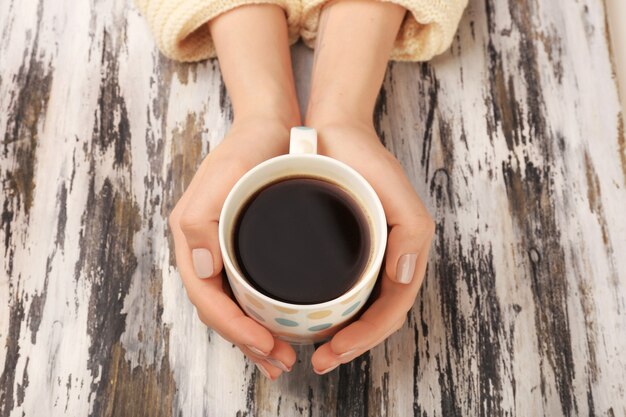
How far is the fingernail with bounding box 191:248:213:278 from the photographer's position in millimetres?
556

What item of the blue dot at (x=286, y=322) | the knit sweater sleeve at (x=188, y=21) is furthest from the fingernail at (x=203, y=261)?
the knit sweater sleeve at (x=188, y=21)

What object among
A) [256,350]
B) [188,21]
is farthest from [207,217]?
[188,21]

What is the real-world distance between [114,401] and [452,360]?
41 cm

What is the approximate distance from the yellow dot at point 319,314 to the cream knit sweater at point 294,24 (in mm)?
443

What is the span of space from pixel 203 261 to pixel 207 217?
0.04m

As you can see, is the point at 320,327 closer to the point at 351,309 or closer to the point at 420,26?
the point at 351,309

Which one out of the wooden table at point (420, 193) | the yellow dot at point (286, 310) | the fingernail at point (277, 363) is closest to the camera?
the yellow dot at point (286, 310)

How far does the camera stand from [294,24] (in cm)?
80

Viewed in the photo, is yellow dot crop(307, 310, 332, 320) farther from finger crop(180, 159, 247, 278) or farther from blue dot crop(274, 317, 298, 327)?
finger crop(180, 159, 247, 278)

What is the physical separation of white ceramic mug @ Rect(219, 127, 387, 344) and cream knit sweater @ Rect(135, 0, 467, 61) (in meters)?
0.29

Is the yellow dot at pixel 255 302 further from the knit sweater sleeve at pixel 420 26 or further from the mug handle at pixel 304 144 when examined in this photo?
the knit sweater sleeve at pixel 420 26

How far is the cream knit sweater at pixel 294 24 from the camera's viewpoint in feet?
2.38

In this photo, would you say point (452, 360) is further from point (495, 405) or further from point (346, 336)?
point (346, 336)

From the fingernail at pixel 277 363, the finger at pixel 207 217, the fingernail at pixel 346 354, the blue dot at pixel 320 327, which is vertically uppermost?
the finger at pixel 207 217
